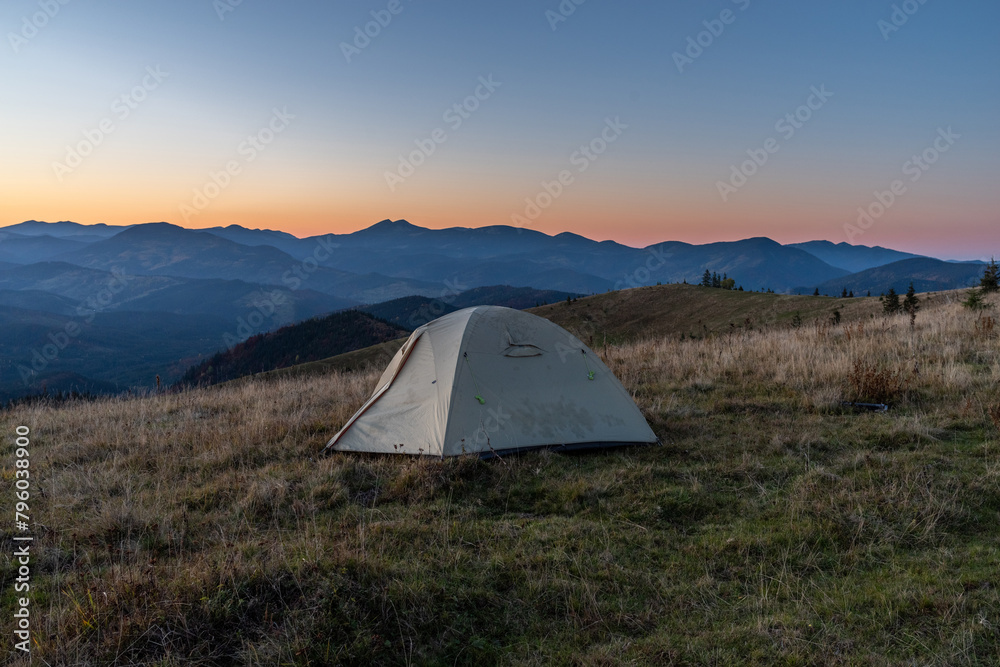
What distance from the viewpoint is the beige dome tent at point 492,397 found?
680cm

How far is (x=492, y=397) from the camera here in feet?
23.1

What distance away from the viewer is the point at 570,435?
7.05 metres

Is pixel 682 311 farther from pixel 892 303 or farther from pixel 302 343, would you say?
pixel 302 343

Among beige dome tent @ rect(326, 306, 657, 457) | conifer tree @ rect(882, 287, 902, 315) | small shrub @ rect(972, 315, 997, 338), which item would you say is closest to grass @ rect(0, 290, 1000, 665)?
beige dome tent @ rect(326, 306, 657, 457)

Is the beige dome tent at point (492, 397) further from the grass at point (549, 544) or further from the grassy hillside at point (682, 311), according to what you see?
the grassy hillside at point (682, 311)

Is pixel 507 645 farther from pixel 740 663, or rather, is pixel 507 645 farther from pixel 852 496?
pixel 852 496

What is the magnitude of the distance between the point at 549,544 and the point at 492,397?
9.46 feet

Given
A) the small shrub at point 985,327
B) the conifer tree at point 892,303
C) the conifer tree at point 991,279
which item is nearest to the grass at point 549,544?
the small shrub at point 985,327

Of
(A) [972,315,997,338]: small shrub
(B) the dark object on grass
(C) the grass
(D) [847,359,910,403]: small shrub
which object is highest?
(A) [972,315,997,338]: small shrub

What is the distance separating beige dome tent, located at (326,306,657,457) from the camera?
680cm

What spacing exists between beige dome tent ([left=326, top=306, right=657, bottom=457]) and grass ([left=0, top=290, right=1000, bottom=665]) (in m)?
0.38

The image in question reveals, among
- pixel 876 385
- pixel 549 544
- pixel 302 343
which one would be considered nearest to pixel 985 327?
pixel 876 385

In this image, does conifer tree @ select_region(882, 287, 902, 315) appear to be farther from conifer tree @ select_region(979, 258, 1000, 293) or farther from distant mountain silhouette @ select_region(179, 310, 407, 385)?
distant mountain silhouette @ select_region(179, 310, 407, 385)

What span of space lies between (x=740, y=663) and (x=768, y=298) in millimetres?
51007
